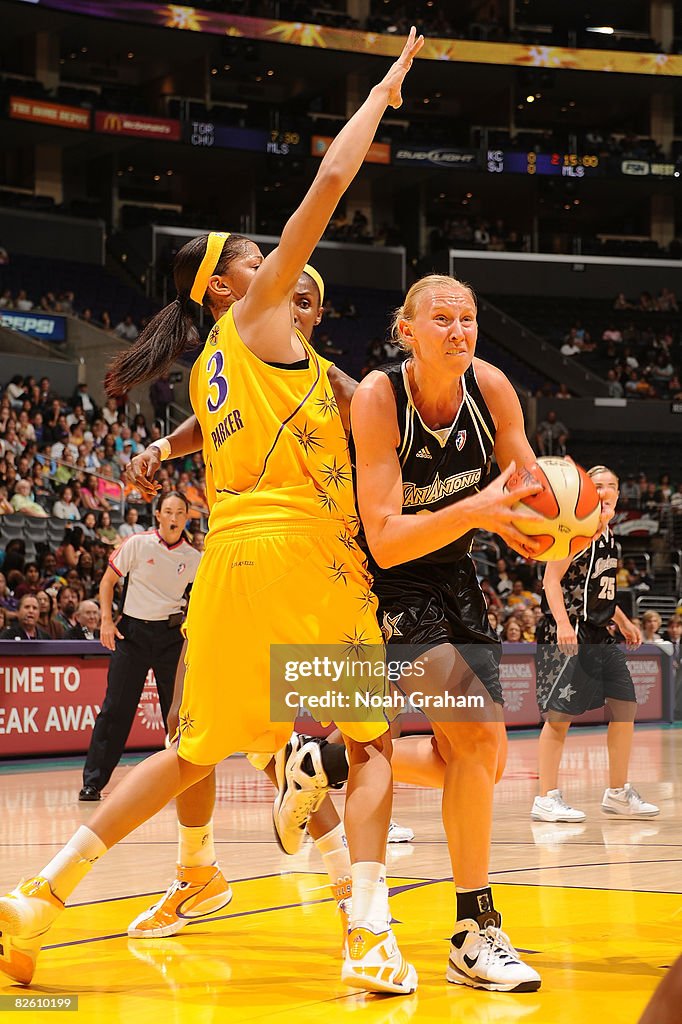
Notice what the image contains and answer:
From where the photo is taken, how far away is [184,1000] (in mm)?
3320

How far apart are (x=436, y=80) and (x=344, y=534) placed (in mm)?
31995

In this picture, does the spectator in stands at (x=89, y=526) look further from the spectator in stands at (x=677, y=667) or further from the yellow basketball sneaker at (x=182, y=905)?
the yellow basketball sneaker at (x=182, y=905)

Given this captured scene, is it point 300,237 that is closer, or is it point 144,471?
point 300,237

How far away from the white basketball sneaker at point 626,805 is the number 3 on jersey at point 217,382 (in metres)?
5.01

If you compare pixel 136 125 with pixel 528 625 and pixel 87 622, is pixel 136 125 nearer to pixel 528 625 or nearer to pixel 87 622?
pixel 528 625

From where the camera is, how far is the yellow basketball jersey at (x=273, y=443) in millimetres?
3486

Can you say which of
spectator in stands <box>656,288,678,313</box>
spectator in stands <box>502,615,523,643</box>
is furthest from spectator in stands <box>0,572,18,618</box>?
spectator in stands <box>656,288,678,313</box>

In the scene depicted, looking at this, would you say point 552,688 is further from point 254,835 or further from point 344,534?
point 344,534

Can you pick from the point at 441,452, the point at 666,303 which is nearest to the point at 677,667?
the point at 441,452

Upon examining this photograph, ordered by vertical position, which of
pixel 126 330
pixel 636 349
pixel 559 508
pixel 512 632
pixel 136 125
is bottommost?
pixel 512 632

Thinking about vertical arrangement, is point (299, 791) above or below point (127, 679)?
above

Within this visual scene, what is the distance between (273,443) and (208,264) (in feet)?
2.50

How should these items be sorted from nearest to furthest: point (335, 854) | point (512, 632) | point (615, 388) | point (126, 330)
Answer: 1. point (335, 854)
2. point (512, 632)
3. point (126, 330)
4. point (615, 388)

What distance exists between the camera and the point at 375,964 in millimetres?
3297
